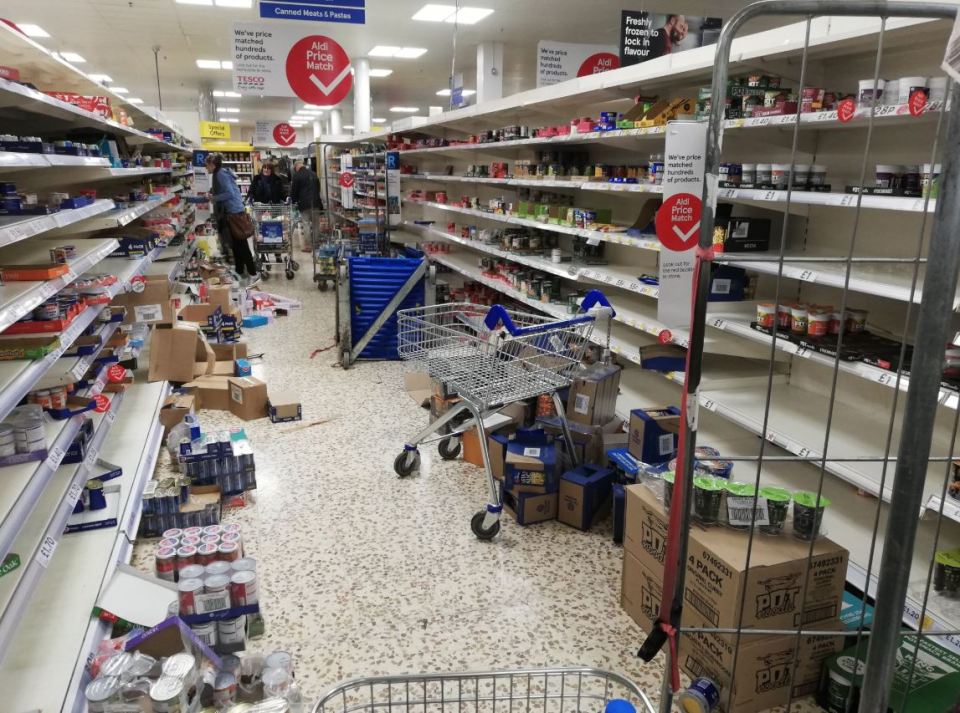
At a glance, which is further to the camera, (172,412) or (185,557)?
(172,412)

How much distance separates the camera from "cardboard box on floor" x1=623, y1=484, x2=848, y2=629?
6.80 ft

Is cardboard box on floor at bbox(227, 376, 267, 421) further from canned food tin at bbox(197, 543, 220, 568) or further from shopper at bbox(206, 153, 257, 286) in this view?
shopper at bbox(206, 153, 257, 286)

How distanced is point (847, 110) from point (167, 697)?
273 cm

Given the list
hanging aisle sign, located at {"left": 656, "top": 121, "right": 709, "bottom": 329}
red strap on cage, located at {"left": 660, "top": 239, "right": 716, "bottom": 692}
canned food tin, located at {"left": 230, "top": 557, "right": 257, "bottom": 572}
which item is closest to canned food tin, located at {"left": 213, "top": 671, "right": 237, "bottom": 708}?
canned food tin, located at {"left": 230, "top": 557, "right": 257, "bottom": 572}

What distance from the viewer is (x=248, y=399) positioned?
4695mm

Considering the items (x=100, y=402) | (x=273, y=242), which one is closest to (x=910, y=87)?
(x=100, y=402)

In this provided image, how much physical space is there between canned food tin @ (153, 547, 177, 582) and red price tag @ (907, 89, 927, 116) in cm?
299

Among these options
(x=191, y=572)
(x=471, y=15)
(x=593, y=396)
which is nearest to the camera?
(x=191, y=572)

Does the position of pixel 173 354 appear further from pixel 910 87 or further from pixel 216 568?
pixel 910 87

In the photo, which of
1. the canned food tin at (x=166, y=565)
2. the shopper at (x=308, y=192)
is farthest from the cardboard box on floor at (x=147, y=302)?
the shopper at (x=308, y=192)

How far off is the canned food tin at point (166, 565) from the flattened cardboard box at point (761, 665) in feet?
6.34

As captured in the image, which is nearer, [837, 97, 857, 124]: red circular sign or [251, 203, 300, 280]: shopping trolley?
[837, 97, 857, 124]: red circular sign

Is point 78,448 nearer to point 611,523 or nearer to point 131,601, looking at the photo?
point 131,601

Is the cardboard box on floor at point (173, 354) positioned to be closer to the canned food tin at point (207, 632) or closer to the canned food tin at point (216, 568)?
the canned food tin at point (216, 568)
